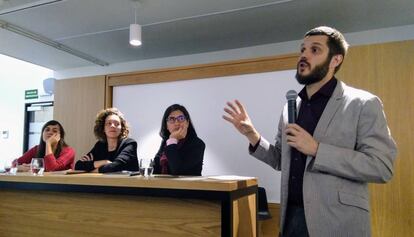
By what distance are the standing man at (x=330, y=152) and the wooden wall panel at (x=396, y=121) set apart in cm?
158

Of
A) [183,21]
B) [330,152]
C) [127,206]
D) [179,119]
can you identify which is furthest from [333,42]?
[183,21]

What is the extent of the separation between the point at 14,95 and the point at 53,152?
4.20 meters

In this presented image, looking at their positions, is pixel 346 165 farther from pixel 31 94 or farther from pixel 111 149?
pixel 31 94

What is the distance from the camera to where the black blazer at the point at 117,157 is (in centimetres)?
220

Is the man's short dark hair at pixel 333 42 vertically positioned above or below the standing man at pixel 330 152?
above

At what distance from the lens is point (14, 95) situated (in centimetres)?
612

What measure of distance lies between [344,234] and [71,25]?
12.1 feet

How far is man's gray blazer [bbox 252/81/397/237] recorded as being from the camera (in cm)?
110

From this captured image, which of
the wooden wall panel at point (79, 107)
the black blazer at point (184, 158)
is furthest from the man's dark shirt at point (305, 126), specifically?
the wooden wall panel at point (79, 107)

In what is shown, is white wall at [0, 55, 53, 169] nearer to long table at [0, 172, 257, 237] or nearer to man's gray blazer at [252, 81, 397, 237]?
long table at [0, 172, 257, 237]

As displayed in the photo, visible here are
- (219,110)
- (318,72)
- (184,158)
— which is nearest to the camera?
(318,72)

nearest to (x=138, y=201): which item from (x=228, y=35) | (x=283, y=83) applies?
(x=283, y=83)

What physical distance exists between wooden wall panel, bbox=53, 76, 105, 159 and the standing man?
3053mm

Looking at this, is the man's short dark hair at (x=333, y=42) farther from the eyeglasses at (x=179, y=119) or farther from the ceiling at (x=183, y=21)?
the ceiling at (x=183, y=21)
